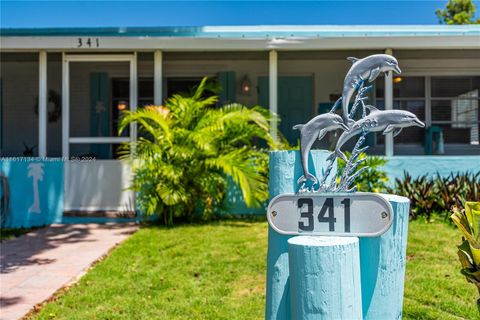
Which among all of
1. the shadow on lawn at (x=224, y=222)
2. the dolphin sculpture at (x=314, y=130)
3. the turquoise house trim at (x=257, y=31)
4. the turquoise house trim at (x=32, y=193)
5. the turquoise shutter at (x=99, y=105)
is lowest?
the shadow on lawn at (x=224, y=222)

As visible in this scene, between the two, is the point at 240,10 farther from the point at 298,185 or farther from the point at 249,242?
the point at 298,185

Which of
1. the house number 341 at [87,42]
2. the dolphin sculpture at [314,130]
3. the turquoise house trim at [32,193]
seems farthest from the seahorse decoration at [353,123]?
the turquoise house trim at [32,193]

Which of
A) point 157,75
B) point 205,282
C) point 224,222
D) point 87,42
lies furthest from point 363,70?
point 87,42

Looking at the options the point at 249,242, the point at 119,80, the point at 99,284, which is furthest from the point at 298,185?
the point at 119,80

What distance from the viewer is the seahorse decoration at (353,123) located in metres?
1.63

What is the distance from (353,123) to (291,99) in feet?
26.9

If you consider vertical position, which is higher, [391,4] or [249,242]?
[391,4]

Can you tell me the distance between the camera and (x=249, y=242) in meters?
5.39

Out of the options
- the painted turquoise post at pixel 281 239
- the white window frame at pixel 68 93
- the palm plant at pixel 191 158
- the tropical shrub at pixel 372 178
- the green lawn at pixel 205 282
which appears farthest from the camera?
the white window frame at pixel 68 93

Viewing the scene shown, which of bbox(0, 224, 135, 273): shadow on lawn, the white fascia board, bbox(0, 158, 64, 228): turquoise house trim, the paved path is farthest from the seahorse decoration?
bbox(0, 158, 64, 228): turquoise house trim

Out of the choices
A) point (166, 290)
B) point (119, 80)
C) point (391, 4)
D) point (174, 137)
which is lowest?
point (166, 290)

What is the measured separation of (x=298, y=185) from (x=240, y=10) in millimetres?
14309

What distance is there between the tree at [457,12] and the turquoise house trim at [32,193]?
29498mm

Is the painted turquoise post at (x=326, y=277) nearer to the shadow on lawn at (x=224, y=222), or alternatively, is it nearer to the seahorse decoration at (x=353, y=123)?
the seahorse decoration at (x=353, y=123)
